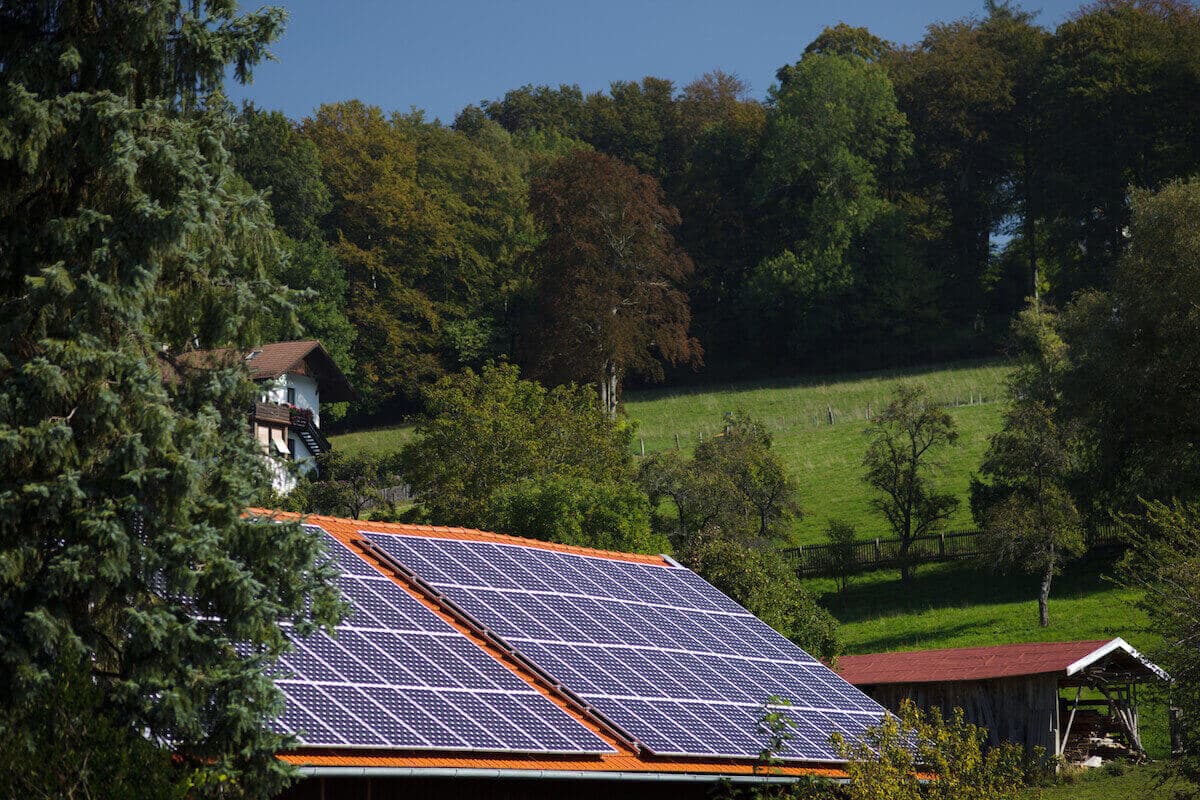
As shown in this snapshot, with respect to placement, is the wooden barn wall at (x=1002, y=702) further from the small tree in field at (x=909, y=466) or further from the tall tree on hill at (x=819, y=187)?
the tall tree on hill at (x=819, y=187)

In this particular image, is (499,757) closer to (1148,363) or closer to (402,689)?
(402,689)

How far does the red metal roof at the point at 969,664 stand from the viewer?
35.6 metres

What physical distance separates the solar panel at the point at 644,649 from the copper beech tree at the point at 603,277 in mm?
51741

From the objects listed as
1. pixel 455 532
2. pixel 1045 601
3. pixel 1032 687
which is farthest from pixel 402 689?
pixel 1045 601

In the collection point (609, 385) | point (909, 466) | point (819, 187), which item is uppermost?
point (819, 187)

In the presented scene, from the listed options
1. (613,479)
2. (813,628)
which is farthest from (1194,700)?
(613,479)

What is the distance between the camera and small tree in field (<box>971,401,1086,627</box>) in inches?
1912

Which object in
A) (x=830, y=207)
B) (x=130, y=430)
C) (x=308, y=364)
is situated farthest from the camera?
(x=830, y=207)

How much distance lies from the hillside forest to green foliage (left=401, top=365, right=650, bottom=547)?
33156 millimetres

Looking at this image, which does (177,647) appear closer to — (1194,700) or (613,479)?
(1194,700)

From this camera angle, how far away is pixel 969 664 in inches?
1480

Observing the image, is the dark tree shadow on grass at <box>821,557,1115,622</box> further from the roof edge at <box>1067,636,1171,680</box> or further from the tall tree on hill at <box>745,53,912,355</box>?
the tall tree on hill at <box>745,53,912,355</box>

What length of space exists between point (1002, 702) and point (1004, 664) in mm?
959

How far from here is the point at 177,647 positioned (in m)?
12.2
